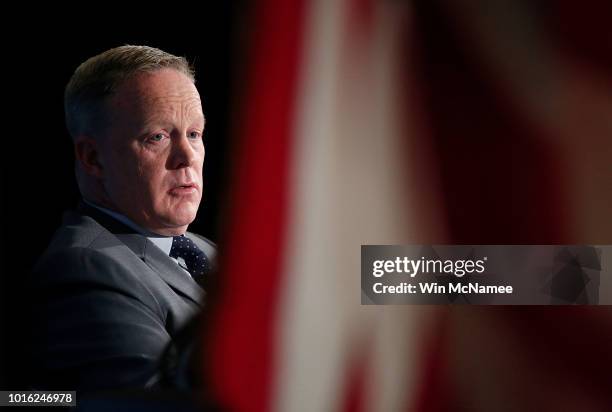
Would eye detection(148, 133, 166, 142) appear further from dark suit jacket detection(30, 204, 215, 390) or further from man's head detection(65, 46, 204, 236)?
dark suit jacket detection(30, 204, 215, 390)

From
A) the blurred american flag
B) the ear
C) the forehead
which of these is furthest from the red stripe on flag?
the ear

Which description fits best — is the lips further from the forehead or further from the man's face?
the forehead

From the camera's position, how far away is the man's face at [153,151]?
121cm

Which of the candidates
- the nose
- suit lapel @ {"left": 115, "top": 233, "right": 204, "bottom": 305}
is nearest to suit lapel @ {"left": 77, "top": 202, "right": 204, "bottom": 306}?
suit lapel @ {"left": 115, "top": 233, "right": 204, "bottom": 305}

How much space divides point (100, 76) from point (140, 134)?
0.13 m

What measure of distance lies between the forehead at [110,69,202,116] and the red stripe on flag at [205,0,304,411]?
103 millimetres

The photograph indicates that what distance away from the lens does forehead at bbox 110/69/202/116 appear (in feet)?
3.99

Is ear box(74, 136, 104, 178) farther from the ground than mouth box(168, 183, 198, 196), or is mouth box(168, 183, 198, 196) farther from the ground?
ear box(74, 136, 104, 178)

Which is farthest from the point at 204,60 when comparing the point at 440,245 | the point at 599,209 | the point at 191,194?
the point at 599,209

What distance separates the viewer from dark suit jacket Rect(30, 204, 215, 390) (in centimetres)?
112

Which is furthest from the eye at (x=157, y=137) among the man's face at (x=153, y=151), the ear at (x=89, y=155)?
the ear at (x=89, y=155)

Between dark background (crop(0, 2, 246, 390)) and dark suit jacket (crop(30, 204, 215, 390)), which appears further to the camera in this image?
dark background (crop(0, 2, 246, 390))

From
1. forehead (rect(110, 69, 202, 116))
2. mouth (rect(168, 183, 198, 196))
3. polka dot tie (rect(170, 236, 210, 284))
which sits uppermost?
forehead (rect(110, 69, 202, 116))

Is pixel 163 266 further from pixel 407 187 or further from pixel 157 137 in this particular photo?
pixel 407 187
